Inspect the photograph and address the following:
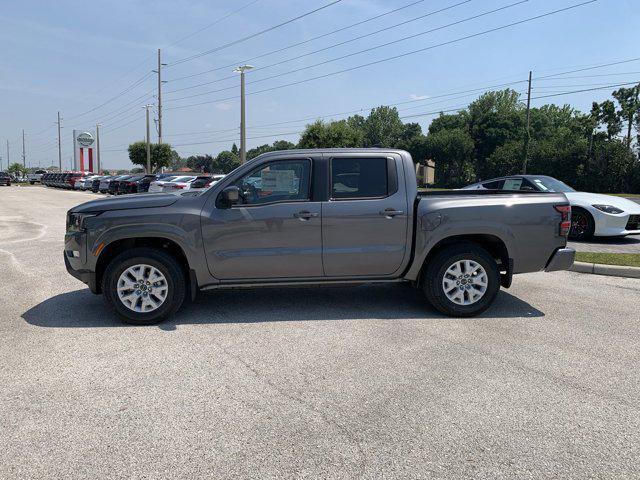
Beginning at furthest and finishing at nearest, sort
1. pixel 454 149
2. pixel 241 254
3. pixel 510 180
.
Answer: pixel 454 149 → pixel 510 180 → pixel 241 254

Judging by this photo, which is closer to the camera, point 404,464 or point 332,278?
point 404,464

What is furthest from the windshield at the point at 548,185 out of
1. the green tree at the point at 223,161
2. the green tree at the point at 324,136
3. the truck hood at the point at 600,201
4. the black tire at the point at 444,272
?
the green tree at the point at 223,161

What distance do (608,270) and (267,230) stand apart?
582 cm

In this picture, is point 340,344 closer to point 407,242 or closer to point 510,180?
point 407,242

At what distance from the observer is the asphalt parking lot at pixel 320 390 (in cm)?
295

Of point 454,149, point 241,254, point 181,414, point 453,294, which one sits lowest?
point 181,414

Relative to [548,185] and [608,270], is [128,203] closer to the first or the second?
[608,270]

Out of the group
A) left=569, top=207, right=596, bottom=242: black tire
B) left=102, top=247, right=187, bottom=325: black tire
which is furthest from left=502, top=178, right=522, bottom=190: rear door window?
left=102, top=247, right=187, bottom=325: black tire

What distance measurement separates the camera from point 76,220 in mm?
5508

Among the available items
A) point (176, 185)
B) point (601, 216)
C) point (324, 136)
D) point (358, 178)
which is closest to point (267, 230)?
point (358, 178)

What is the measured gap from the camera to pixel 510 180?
12453mm

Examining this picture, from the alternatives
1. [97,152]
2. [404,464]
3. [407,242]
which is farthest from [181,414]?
[97,152]

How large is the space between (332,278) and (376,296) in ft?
4.05

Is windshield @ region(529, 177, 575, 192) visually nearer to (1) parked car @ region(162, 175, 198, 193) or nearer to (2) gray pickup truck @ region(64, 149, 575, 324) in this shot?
(2) gray pickup truck @ region(64, 149, 575, 324)
